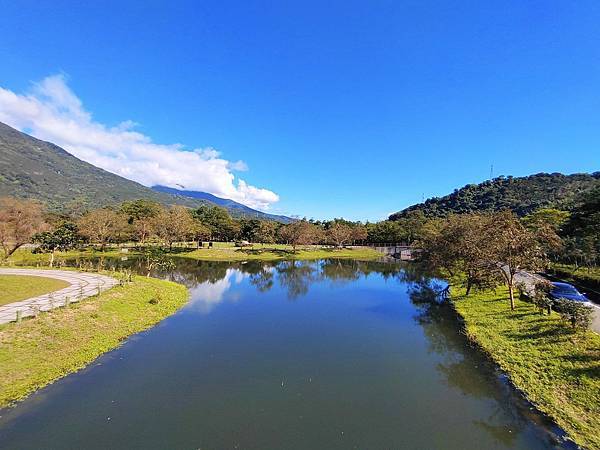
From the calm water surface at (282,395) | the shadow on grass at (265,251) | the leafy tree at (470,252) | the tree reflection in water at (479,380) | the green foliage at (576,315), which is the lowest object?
the calm water surface at (282,395)

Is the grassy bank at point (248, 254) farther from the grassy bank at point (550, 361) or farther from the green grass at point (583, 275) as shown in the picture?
the grassy bank at point (550, 361)

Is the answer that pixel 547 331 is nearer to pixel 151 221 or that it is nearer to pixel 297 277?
pixel 297 277

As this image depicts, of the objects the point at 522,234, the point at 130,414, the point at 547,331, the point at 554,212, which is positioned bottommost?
the point at 130,414

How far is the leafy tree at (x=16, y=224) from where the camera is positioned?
4190 cm

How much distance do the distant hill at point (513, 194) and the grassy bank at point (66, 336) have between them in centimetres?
10797

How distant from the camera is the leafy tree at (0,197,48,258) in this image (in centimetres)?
4190

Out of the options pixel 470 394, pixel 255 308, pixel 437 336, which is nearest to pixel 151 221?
pixel 255 308

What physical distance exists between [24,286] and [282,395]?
24.0 m

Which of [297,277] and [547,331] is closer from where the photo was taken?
[547,331]

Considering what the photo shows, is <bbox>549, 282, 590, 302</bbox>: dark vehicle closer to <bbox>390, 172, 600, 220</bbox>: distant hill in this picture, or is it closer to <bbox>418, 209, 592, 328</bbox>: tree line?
<bbox>418, 209, 592, 328</bbox>: tree line

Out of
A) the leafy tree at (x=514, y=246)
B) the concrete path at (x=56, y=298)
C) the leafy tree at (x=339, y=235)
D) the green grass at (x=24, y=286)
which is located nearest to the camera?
the concrete path at (x=56, y=298)

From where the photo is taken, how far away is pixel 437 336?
20.1m

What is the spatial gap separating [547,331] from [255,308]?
19475mm

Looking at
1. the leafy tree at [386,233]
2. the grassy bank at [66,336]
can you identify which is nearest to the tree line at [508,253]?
the grassy bank at [66,336]
